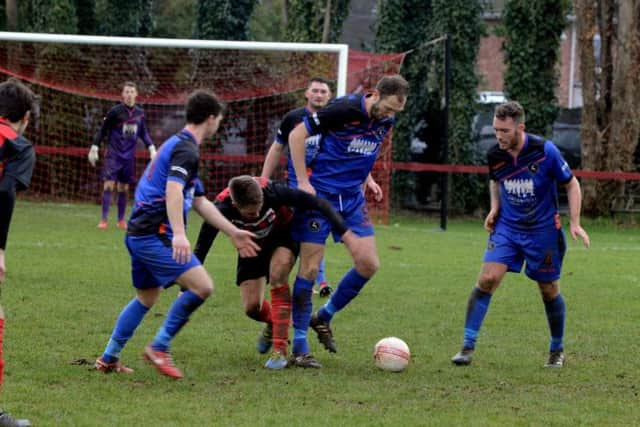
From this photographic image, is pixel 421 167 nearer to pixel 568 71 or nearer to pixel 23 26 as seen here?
pixel 23 26

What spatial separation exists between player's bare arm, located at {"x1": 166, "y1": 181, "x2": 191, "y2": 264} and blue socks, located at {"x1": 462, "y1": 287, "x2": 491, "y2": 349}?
2.21 metres

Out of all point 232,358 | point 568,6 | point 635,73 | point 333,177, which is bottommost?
point 232,358

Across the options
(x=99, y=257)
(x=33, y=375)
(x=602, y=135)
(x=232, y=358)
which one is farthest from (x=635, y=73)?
(x=33, y=375)

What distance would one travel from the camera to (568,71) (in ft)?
130

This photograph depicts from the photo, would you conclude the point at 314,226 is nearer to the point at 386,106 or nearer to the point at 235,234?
the point at 386,106

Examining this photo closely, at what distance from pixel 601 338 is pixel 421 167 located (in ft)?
36.0

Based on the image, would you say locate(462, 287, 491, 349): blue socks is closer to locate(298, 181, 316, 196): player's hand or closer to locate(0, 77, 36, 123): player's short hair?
locate(298, 181, 316, 196): player's hand

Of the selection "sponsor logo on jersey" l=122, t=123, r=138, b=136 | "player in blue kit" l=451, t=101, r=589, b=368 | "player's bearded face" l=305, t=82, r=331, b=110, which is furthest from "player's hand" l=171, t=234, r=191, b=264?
"sponsor logo on jersey" l=122, t=123, r=138, b=136

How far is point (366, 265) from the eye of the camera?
739 cm

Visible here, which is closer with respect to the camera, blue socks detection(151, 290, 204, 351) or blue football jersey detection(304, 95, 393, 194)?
blue socks detection(151, 290, 204, 351)

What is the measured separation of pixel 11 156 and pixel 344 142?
2.75m

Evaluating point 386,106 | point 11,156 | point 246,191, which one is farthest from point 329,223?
point 11,156

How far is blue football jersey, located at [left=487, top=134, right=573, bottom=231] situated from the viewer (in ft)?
23.3

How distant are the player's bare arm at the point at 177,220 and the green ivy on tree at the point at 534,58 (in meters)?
16.0
